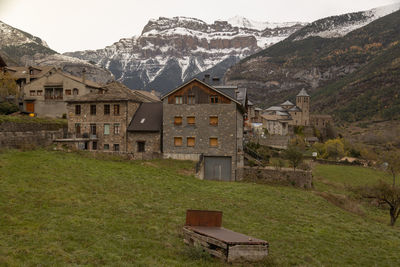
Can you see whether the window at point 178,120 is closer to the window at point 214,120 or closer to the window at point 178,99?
the window at point 178,99

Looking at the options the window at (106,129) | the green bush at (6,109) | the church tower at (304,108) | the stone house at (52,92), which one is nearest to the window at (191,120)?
the window at (106,129)

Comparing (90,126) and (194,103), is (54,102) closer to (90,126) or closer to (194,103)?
(90,126)

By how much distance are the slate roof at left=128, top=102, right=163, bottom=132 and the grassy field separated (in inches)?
498

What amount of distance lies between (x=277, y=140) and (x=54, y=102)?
179ft

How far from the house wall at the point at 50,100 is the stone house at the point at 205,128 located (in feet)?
79.8

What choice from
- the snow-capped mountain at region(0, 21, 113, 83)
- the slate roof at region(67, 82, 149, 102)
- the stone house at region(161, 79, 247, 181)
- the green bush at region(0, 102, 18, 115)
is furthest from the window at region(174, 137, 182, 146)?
the snow-capped mountain at region(0, 21, 113, 83)

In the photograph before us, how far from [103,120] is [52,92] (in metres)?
22.0

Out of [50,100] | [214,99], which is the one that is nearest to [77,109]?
[214,99]

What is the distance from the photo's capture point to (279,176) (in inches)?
1364

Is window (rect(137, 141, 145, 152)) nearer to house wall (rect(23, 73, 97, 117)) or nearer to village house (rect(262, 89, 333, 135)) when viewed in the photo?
house wall (rect(23, 73, 97, 117))

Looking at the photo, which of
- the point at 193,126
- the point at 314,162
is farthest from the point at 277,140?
the point at 193,126

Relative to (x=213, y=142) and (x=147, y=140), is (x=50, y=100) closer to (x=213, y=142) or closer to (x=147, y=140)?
(x=147, y=140)

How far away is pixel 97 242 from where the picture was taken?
10.8m

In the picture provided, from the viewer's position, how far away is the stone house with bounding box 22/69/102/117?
54031 mm
